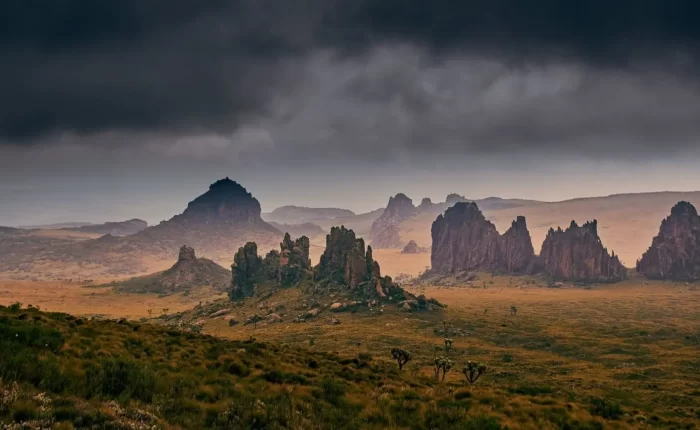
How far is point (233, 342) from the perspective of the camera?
46844 mm

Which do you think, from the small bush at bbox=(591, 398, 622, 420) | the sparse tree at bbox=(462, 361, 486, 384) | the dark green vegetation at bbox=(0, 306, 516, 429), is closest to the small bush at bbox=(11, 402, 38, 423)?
the dark green vegetation at bbox=(0, 306, 516, 429)

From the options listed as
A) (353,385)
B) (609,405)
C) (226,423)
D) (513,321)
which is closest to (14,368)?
(226,423)

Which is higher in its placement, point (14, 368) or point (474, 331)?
point (14, 368)

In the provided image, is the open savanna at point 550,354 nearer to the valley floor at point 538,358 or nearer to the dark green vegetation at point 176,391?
the valley floor at point 538,358

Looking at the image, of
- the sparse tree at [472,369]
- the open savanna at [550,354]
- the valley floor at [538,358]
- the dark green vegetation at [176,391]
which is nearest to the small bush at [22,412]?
the dark green vegetation at [176,391]

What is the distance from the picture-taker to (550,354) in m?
121

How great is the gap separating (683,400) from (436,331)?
9742 cm

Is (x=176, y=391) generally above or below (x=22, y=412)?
below

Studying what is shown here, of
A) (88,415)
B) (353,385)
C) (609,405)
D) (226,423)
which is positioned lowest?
(609,405)

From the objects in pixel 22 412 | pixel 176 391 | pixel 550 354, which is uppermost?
pixel 22 412

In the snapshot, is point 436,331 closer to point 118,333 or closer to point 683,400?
point 683,400

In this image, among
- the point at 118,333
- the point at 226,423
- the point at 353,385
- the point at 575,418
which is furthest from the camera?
the point at 118,333

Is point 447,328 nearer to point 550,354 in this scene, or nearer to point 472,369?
point 550,354

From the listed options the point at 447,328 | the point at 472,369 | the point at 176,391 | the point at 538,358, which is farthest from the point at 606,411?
the point at 447,328
